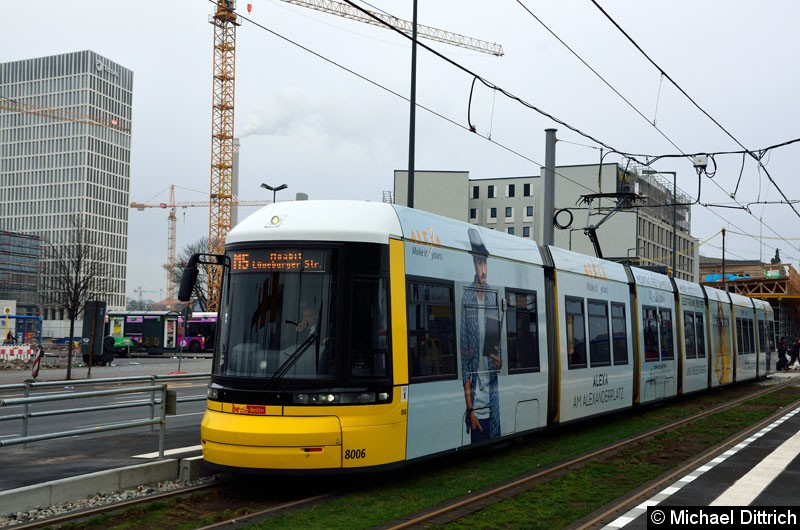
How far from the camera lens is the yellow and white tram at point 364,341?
9.51 meters

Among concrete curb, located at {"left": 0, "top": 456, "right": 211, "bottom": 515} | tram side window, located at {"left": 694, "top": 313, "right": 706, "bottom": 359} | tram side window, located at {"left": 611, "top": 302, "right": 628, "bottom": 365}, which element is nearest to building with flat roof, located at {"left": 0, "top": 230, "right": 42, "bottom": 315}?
tram side window, located at {"left": 694, "top": 313, "right": 706, "bottom": 359}

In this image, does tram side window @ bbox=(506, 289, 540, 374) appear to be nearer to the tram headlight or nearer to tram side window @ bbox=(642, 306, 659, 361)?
the tram headlight

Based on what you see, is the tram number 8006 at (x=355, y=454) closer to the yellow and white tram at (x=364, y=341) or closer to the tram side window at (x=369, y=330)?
the yellow and white tram at (x=364, y=341)

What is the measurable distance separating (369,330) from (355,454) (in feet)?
4.34

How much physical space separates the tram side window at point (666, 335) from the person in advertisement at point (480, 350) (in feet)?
29.6

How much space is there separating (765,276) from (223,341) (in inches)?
2425

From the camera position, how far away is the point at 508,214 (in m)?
105

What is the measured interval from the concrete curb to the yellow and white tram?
807 millimetres

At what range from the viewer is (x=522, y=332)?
13250 millimetres

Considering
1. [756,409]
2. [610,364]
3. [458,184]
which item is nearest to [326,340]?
[610,364]

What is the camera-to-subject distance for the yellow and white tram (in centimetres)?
951

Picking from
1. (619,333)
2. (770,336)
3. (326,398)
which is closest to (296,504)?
(326,398)

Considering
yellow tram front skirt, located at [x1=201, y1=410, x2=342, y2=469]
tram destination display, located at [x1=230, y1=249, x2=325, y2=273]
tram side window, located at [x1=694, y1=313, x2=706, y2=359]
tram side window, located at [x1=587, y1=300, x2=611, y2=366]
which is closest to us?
yellow tram front skirt, located at [x1=201, y1=410, x2=342, y2=469]

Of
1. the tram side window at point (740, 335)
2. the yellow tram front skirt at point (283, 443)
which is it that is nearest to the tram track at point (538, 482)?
the yellow tram front skirt at point (283, 443)
